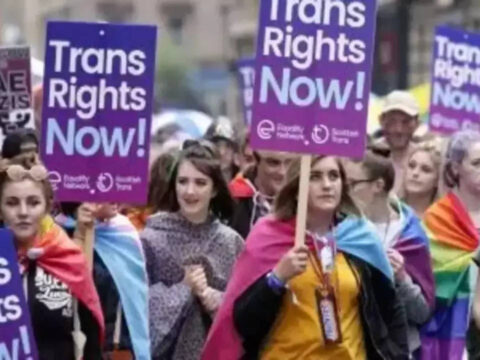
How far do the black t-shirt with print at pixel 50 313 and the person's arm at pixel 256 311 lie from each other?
769 mm

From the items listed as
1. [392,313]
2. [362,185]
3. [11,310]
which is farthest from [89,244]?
[362,185]

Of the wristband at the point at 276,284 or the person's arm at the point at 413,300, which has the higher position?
the wristband at the point at 276,284

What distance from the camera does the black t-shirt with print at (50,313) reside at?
32.1 feet

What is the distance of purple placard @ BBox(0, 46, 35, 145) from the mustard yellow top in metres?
2.83

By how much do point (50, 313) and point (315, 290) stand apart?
110 cm

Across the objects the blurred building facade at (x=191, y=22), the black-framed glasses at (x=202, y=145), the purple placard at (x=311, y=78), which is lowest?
the blurred building facade at (x=191, y=22)

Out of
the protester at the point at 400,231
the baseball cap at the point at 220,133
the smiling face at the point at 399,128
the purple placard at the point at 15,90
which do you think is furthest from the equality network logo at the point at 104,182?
the smiling face at the point at 399,128

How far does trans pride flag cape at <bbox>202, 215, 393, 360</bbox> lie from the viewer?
34.0ft

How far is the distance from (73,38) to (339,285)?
1708mm

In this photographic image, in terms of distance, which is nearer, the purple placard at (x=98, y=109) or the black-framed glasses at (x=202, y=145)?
the purple placard at (x=98, y=109)

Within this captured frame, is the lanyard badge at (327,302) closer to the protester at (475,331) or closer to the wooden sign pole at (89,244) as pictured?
the wooden sign pole at (89,244)

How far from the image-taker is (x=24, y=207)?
388 inches

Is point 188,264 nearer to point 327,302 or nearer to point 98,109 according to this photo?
point 98,109

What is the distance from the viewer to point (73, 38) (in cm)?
1097
